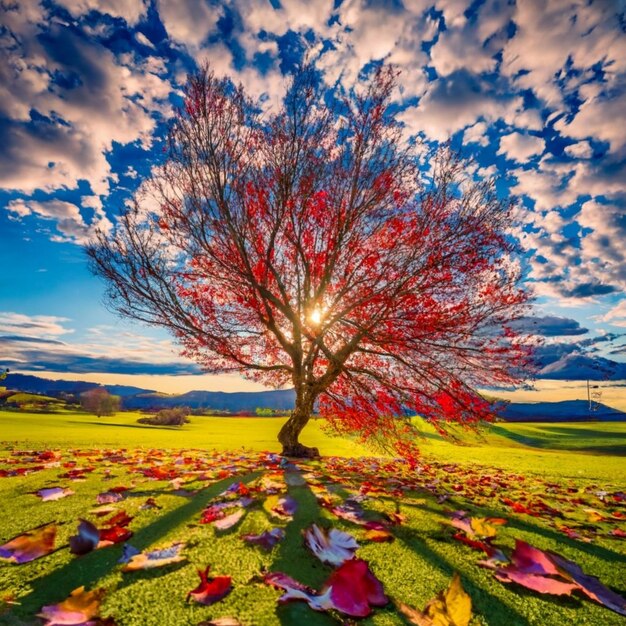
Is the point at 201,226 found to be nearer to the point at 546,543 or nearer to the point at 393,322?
the point at 393,322

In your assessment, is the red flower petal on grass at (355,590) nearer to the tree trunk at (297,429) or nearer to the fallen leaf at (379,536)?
the fallen leaf at (379,536)

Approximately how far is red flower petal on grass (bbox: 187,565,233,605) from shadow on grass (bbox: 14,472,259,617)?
1.10 ft

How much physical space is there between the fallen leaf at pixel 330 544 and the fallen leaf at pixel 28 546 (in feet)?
5.46

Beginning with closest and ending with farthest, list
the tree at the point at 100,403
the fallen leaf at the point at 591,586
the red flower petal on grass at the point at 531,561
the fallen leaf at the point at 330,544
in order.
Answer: the fallen leaf at the point at 591,586
the red flower petal on grass at the point at 531,561
the fallen leaf at the point at 330,544
the tree at the point at 100,403

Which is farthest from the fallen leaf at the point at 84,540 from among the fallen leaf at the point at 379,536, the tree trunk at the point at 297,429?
the tree trunk at the point at 297,429

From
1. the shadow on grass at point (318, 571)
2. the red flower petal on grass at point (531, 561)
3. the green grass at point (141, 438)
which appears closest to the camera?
the shadow on grass at point (318, 571)

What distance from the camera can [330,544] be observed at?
2.34 meters

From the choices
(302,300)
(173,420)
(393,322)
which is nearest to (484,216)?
(393,322)

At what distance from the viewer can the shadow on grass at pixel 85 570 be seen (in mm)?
1607

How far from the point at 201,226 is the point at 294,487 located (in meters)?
5.65

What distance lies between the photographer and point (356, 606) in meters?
1.60

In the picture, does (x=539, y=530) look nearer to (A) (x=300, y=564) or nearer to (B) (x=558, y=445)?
(A) (x=300, y=564)

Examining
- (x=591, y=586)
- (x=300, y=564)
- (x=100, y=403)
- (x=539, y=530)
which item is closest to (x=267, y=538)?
(x=300, y=564)

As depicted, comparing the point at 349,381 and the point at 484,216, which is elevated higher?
the point at 484,216
